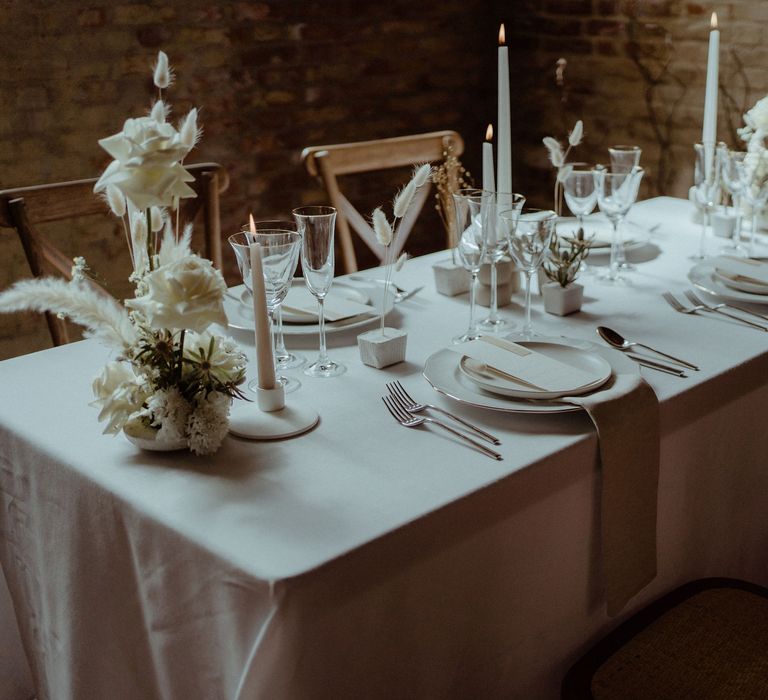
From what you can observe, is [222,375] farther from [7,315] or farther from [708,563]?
[7,315]

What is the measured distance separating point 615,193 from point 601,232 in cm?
33

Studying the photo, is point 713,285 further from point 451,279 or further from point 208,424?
point 208,424

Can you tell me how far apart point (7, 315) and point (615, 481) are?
87.3 inches

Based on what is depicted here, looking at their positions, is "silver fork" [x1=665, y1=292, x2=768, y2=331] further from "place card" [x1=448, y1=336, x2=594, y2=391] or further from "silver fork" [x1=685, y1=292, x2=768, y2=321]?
"place card" [x1=448, y1=336, x2=594, y2=391]

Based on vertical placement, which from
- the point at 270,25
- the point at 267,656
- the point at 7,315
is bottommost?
the point at 7,315

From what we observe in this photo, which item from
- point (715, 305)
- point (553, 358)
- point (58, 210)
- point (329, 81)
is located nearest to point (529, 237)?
point (553, 358)

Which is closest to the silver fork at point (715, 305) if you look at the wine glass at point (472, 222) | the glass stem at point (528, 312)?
the glass stem at point (528, 312)

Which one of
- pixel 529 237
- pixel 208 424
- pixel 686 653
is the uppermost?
pixel 529 237

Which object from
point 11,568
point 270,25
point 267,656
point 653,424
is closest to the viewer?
point 267,656

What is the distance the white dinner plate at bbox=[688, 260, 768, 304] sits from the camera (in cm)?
159

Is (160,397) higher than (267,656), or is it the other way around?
(160,397)

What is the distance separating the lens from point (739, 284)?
1643 mm

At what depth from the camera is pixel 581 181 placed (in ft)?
5.95

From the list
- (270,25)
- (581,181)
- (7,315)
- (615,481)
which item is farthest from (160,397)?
(270,25)
